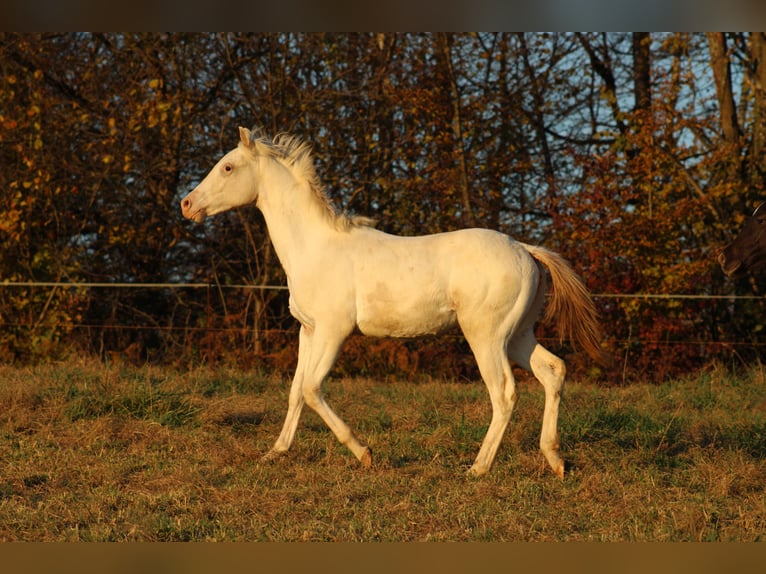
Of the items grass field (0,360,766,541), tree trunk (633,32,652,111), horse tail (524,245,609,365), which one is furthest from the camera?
tree trunk (633,32,652,111)

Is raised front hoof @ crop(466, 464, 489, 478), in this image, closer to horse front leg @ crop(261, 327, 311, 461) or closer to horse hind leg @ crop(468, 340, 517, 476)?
horse hind leg @ crop(468, 340, 517, 476)

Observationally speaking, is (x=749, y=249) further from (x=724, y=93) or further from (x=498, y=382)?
(x=724, y=93)

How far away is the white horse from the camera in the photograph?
575 cm

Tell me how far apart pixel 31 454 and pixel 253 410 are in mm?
1986

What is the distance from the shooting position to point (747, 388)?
9133mm

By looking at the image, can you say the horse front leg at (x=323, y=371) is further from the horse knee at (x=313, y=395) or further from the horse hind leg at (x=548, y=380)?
the horse hind leg at (x=548, y=380)

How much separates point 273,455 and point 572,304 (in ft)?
7.25

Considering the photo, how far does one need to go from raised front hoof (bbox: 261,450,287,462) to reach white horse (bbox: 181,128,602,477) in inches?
0.5

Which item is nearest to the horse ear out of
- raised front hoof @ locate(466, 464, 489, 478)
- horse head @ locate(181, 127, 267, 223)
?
horse head @ locate(181, 127, 267, 223)

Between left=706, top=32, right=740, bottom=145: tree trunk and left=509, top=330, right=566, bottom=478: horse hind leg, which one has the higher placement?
left=706, top=32, right=740, bottom=145: tree trunk

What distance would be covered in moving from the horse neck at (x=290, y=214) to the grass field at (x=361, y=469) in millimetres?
1376

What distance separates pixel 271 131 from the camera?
12539 mm

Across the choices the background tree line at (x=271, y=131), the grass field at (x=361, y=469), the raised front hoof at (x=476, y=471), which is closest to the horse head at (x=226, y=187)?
the grass field at (x=361, y=469)

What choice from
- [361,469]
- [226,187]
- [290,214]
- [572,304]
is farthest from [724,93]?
[361,469]
